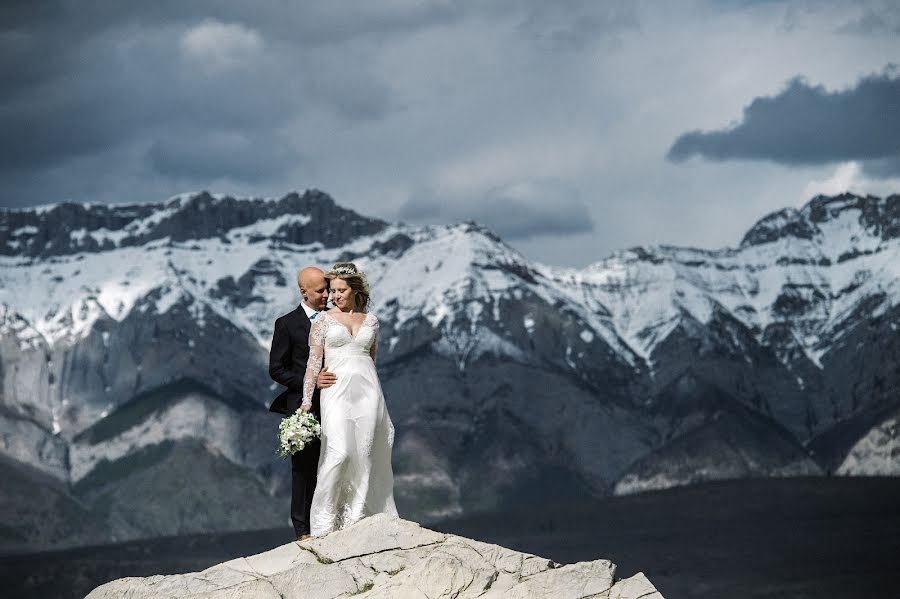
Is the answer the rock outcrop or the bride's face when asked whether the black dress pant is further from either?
the bride's face

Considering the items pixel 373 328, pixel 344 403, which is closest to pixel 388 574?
pixel 344 403

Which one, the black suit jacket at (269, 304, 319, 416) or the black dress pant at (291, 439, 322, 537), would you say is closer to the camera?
the black dress pant at (291, 439, 322, 537)

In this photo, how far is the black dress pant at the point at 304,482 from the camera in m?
43.8

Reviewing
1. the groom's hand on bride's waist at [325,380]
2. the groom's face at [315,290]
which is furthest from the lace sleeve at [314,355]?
the groom's face at [315,290]

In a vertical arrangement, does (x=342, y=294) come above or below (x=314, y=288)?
below

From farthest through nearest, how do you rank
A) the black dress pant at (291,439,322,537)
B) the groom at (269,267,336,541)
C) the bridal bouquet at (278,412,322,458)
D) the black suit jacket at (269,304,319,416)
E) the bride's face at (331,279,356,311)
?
the black suit jacket at (269,304,319,416)
the groom at (269,267,336,541)
the black dress pant at (291,439,322,537)
the bride's face at (331,279,356,311)
the bridal bouquet at (278,412,322,458)

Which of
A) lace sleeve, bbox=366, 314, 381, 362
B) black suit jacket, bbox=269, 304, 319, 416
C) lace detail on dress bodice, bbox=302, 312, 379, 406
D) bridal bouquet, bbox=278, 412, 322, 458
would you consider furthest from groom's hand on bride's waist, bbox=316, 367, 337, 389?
lace sleeve, bbox=366, 314, 381, 362

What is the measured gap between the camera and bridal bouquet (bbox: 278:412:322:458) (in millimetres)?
42562

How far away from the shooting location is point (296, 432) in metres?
42.6

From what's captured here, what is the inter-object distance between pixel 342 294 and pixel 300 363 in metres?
2.34

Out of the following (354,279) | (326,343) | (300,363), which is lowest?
(300,363)

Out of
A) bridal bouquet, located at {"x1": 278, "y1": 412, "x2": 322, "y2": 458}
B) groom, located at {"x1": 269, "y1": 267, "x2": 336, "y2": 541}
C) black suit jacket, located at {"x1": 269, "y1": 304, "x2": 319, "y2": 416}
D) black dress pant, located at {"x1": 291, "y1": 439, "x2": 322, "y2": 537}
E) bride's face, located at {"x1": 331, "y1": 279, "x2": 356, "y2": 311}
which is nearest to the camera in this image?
bridal bouquet, located at {"x1": 278, "y1": 412, "x2": 322, "y2": 458}

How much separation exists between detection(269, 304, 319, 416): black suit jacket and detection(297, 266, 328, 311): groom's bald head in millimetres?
354

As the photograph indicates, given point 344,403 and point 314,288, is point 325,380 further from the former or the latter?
point 314,288
